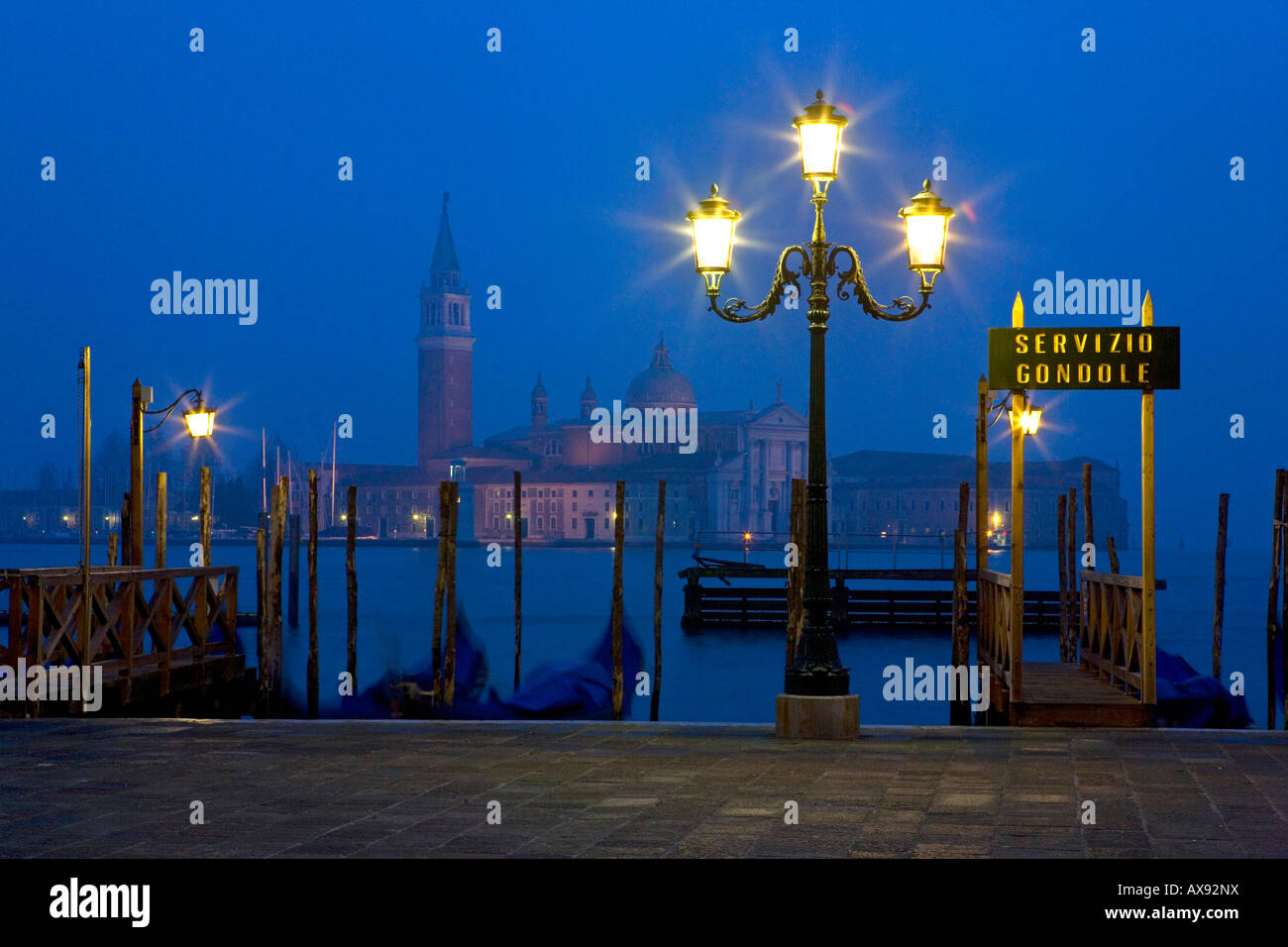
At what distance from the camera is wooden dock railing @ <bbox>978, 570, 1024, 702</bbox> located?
11016 mm

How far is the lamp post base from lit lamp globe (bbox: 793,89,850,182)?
2.89 metres

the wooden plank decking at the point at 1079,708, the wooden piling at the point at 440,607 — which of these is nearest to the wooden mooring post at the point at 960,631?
the wooden plank decking at the point at 1079,708

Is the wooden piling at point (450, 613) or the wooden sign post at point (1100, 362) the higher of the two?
the wooden sign post at point (1100, 362)

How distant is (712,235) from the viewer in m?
9.30

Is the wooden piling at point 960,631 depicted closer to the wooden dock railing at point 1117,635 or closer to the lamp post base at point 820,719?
the wooden dock railing at point 1117,635

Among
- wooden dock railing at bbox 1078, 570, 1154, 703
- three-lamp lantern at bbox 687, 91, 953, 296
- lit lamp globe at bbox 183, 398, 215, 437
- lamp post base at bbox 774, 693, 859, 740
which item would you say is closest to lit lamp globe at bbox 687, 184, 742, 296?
three-lamp lantern at bbox 687, 91, 953, 296

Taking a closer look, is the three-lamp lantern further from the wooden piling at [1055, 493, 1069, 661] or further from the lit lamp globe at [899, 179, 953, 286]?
→ the wooden piling at [1055, 493, 1069, 661]

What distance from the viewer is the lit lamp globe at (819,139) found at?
892cm

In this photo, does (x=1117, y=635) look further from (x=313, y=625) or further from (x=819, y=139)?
(x=313, y=625)

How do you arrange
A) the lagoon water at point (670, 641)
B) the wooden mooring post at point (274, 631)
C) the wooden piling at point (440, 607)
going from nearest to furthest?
the wooden piling at point (440, 607)
the wooden mooring post at point (274, 631)
the lagoon water at point (670, 641)

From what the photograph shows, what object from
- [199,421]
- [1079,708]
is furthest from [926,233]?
[199,421]

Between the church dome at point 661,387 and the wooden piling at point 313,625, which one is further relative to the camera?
the church dome at point 661,387

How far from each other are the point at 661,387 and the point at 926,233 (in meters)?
116

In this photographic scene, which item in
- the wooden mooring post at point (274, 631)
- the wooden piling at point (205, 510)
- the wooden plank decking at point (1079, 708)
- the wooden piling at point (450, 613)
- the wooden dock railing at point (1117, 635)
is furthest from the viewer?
the wooden piling at point (205, 510)
